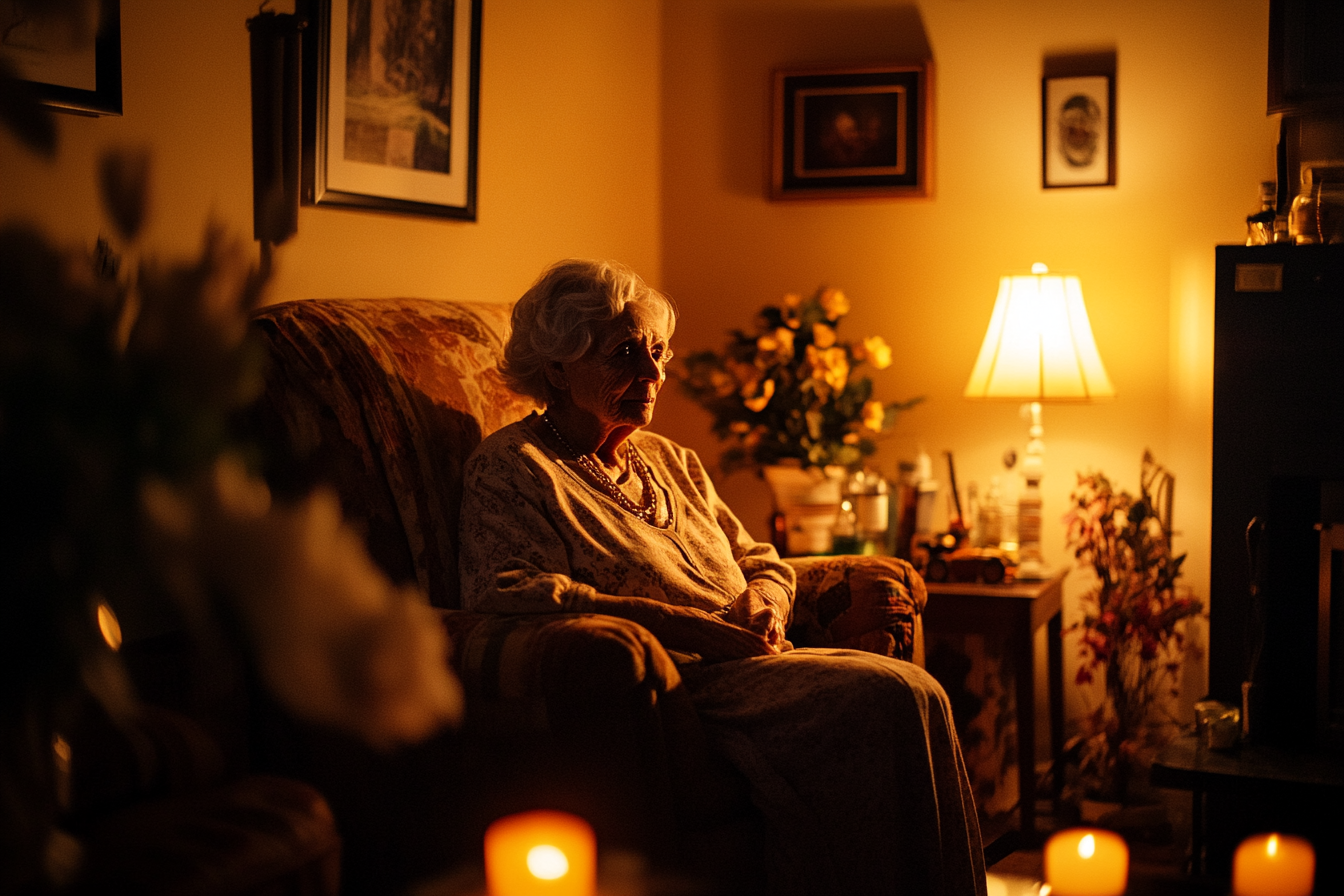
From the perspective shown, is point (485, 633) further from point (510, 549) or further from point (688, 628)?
point (688, 628)

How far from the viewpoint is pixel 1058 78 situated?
123 inches

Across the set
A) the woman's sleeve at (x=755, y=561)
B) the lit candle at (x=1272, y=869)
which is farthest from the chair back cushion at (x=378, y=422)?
the lit candle at (x=1272, y=869)

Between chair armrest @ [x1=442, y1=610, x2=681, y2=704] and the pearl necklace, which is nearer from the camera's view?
chair armrest @ [x1=442, y1=610, x2=681, y2=704]

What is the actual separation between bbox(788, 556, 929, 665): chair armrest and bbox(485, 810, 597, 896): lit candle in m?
1.16

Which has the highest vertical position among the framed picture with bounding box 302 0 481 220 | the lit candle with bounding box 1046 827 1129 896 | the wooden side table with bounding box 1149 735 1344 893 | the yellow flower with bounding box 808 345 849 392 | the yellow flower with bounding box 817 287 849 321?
the framed picture with bounding box 302 0 481 220

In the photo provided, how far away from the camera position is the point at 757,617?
6.63 feet

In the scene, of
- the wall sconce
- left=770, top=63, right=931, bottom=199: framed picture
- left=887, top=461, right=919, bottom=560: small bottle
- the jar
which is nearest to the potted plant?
left=887, top=461, right=919, bottom=560: small bottle

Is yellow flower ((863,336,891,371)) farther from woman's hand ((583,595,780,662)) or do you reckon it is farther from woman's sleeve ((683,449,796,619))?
woman's hand ((583,595,780,662))

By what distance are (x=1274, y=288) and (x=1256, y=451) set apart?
0.33 m

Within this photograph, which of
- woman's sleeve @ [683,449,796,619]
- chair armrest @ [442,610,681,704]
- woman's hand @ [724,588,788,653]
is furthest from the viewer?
woman's sleeve @ [683,449,796,619]

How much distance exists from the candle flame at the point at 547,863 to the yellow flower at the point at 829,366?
197 cm

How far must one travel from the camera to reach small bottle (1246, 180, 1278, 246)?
2.58 metres

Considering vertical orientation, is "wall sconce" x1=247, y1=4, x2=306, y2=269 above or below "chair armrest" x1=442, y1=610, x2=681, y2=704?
above

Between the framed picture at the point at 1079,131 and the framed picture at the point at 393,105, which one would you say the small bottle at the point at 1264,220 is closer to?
the framed picture at the point at 1079,131
